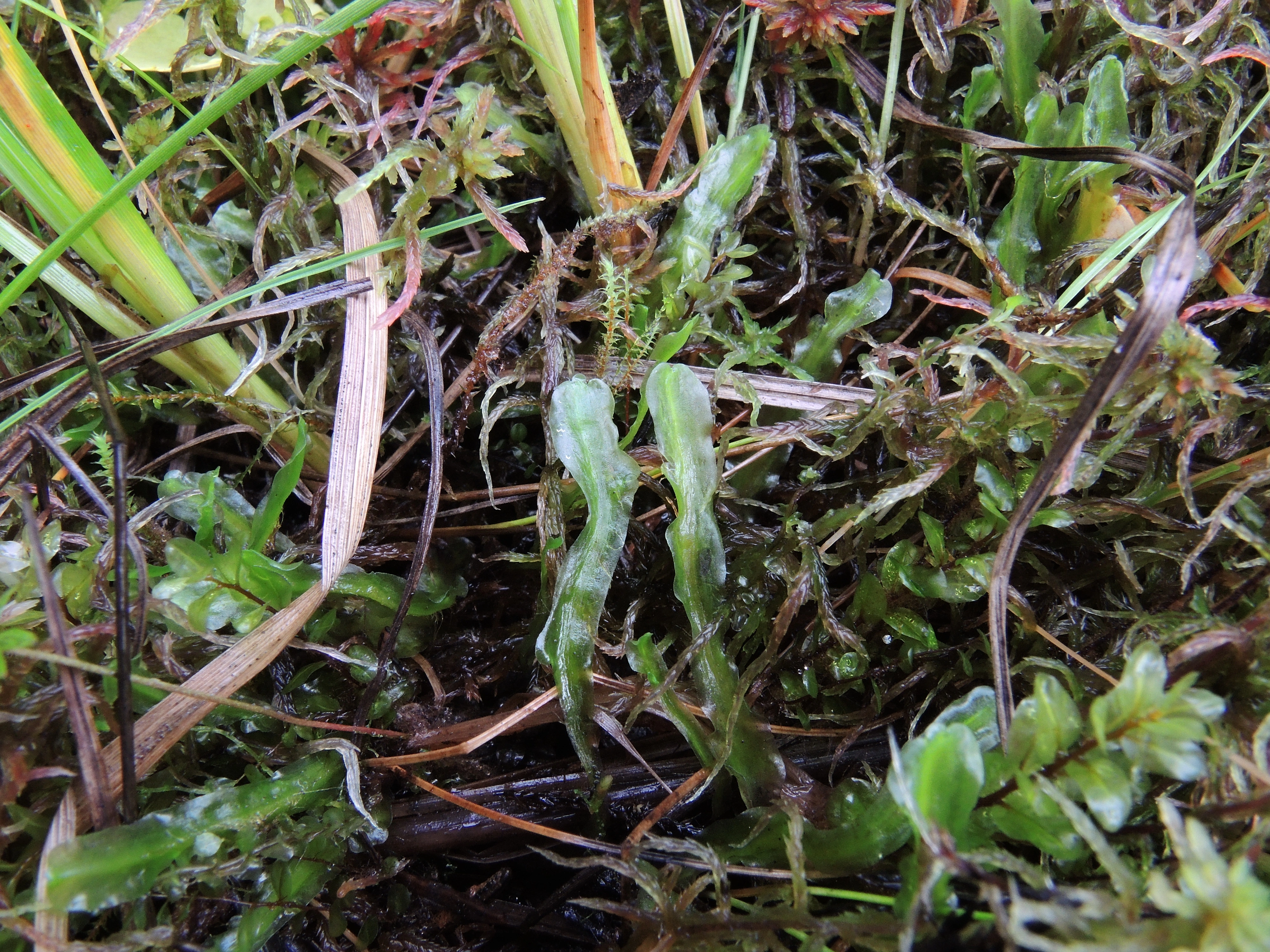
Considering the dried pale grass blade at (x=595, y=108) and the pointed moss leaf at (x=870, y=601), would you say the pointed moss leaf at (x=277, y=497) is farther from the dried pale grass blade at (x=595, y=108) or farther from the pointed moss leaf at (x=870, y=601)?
the pointed moss leaf at (x=870, y=601)

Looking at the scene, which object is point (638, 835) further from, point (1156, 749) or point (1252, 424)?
point (1252, 424)

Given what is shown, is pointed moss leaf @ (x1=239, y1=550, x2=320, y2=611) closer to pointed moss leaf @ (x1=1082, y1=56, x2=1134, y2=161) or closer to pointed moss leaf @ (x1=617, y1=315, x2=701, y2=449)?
pointed moss leaf @ (x1=617, y1=315, x2=701, y2=449)

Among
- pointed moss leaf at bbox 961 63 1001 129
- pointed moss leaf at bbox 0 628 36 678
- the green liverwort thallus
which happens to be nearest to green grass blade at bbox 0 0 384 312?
pointed moss leaf at bbox 0 628 36 678

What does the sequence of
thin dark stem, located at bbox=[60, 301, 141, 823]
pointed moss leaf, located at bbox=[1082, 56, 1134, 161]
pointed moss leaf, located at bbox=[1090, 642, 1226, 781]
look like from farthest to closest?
pointed moss leaf, located at bbox=[1082, 56, 1134, 161] < thin dark stem, located at bbox=[60, 301, 141, 823] < pointed moss leaf, located at bbox=[1090, 642, 1226, 781]

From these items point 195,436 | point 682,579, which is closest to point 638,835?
point 682,579

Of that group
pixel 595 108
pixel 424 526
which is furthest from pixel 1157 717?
pixel 595 108

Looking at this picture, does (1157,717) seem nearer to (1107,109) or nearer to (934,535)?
(934,535)

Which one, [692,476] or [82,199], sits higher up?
[82,199]
